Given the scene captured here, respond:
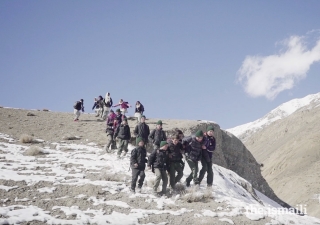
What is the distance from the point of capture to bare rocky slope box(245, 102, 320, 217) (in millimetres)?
43375

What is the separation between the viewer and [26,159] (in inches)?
531

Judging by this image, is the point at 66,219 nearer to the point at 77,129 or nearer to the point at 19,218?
the point at 19,218

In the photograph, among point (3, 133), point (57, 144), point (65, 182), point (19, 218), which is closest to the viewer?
point (19, 218)

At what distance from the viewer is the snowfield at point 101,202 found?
8117 millimetres

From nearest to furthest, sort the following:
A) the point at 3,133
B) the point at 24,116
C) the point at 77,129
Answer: the point at 3,133 → the point at 77,129 → the point at 24,116

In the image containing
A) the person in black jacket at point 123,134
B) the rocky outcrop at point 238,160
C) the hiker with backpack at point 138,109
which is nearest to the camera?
the person in black jacket at point 123,134

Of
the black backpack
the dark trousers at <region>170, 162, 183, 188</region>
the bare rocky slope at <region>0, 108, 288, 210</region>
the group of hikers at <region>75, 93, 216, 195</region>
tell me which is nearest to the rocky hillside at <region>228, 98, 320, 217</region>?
the bare rocky slope at <region>0, 108, 288, 210</region>

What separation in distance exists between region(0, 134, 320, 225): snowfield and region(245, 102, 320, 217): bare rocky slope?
28703 millimetres

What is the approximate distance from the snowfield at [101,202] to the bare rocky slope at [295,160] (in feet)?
94.2

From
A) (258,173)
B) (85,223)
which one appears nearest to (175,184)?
(85,223)

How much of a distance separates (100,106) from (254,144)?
92591mm

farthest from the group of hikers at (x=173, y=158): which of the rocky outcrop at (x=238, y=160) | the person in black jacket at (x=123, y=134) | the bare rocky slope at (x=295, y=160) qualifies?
the bare rocky slope at (x=295, y=160)

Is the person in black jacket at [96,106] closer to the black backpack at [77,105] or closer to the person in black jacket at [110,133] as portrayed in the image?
the black backpack at [77,105]

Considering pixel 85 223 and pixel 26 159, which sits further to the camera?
pixel 26 159
